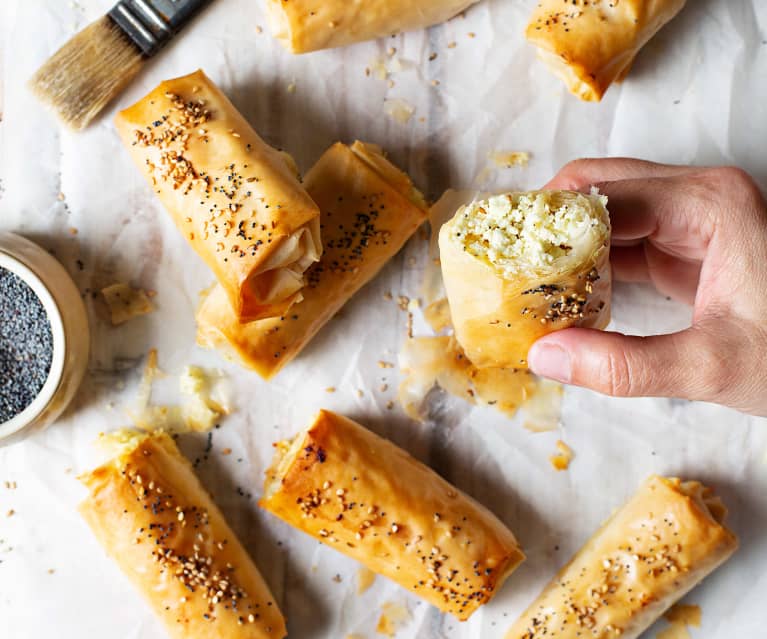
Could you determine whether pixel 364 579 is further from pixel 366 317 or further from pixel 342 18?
pixel 342 18

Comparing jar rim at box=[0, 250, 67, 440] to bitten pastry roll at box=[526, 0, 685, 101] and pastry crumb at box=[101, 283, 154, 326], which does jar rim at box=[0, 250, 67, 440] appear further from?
bitten pastry roll at box=[526, 0, 685, 101]

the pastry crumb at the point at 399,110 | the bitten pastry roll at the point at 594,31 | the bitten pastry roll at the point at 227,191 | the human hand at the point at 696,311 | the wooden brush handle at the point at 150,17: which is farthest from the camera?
the pastry crumb at the point at 399,110

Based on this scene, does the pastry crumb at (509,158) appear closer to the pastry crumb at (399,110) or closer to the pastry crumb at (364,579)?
the pastry crumb at (399,110)

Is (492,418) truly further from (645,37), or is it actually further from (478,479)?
(645,37)

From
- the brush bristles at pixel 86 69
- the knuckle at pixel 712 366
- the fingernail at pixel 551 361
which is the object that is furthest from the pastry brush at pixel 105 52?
the knuckle at pixel 712 366

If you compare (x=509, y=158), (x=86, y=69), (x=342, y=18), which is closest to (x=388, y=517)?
(x=509, y=158)

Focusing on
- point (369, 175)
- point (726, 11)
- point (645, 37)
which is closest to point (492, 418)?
point (369, 175)

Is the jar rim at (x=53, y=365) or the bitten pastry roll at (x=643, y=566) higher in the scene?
the jar rim at (x=53, y=365)

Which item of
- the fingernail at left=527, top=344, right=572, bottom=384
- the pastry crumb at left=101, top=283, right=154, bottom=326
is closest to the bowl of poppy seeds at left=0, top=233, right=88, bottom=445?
the pastry crumb at left=101, top=283, right=154, bottom=326
